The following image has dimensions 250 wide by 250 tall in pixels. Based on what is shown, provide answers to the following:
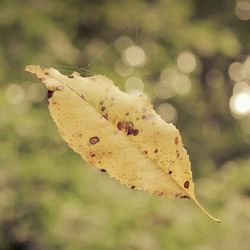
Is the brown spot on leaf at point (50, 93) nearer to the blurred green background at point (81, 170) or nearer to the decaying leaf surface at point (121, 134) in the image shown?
the decaying leaf surface at point (121, 134)

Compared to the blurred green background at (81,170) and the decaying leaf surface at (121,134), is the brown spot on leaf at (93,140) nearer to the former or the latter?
the decaying leaf surface at (121,134)

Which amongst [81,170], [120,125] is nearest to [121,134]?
[120,125]

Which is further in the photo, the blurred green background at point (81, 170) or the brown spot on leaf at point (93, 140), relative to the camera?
the blurred green background at point (81, 170)

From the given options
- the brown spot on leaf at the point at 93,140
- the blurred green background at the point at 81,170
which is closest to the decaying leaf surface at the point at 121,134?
the brown spot on leaf at the point at 93,140

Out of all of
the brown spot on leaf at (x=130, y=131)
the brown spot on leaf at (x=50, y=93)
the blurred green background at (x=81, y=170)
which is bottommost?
the brown spot on leaf at (x=50, y=93)

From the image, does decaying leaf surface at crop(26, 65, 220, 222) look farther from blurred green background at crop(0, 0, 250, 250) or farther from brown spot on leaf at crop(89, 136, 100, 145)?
blurred green background at crop(0, 0, 250, 250)

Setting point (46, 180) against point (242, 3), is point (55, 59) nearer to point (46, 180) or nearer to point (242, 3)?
point (46, 180)

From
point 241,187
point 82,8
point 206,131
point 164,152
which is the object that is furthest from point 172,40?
point 206,131

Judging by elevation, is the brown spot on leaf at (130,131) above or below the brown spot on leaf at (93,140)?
above

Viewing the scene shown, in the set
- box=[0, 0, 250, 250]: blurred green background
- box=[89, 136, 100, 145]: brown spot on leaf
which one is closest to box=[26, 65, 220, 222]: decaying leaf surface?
box=[89, 136, 100, 145]: brown spot on leaf
